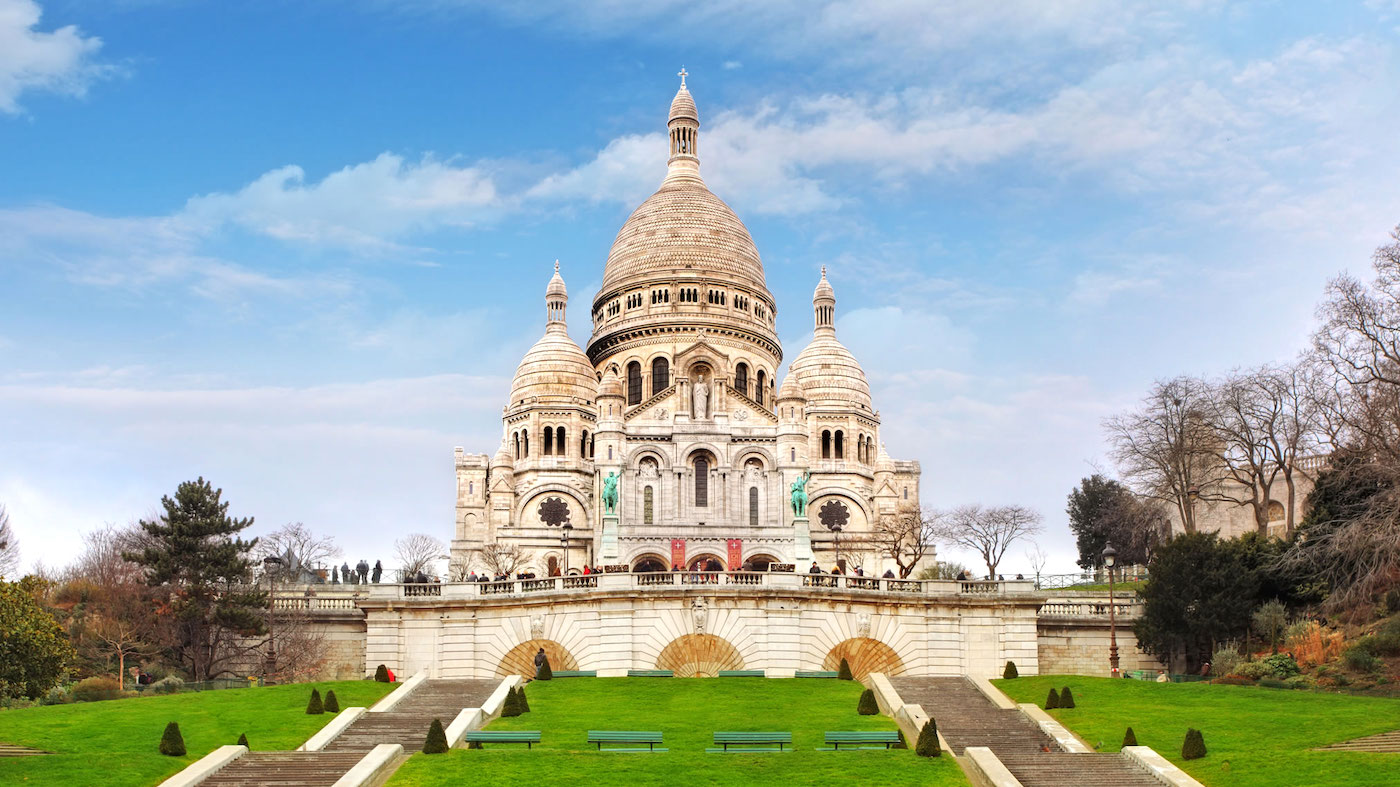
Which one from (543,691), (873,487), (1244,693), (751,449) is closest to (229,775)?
(543,691)

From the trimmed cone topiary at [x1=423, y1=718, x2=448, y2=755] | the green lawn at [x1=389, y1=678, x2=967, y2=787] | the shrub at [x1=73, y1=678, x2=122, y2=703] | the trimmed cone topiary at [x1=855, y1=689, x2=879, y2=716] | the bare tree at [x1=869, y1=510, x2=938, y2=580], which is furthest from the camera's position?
the bare tree at [x1=869, y1=510, x2=938, y2=580]

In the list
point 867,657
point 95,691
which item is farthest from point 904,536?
point 95,691

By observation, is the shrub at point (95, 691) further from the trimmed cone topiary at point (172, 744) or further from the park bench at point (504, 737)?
the park bench at point (504, 737)

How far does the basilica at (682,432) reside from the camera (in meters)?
89.2

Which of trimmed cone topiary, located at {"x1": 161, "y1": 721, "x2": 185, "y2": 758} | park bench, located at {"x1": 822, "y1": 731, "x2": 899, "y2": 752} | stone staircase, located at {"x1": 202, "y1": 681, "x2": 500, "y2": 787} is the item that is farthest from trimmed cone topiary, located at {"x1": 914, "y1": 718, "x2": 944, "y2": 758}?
trimmed cone topiary, located at {"x1": 161, "y1": 721, "x2": 185, "y2": 758}

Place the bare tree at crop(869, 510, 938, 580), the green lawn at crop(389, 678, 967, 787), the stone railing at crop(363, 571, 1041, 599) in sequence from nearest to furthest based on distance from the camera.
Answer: the green lawn at crop(389, 678, 967, 787) < the stone railing at crop(363, 571, 1041, 599) < the bare tree at crop(869, 510, 938, 580)

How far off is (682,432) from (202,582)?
43190mm

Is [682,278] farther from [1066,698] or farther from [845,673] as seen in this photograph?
[1066,698]

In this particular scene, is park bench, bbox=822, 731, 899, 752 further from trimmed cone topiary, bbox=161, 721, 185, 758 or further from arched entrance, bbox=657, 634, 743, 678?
trimmed cone topiary, bbox=161, 721, 185, 758

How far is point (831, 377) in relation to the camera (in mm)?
102500

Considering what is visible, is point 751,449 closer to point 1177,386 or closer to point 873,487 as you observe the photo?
point 873,487

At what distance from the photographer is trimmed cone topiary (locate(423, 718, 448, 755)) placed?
105 feet

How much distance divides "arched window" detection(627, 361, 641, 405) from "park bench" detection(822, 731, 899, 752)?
69884mm

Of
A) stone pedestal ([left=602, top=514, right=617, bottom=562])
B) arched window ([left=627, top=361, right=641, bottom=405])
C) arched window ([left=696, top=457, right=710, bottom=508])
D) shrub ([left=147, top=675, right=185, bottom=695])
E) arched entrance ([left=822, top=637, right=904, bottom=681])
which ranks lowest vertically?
shrub ([left=147, top=675, right=185, bottom=695])
